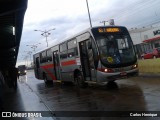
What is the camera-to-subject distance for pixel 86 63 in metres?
16.5

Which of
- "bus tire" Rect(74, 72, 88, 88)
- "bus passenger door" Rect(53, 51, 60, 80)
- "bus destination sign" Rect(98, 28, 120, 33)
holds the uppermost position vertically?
A: "bus destination sign" Rect(98, 28, 120, 33)

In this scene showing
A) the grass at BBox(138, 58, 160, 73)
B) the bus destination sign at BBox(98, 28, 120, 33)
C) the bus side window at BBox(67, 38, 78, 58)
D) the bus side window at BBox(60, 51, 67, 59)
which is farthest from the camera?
the grass at BBox(138, 58, 160, 73)

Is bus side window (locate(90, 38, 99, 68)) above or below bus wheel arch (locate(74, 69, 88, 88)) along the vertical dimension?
above

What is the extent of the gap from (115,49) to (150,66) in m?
6.97

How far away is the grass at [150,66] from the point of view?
65.9 feet

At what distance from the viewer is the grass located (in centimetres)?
2008

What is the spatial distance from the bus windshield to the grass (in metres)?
5.10

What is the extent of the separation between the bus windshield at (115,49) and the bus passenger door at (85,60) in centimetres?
134

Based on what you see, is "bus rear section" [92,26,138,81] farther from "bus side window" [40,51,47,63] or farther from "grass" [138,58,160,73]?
"bus side window" [40,51,47,63]

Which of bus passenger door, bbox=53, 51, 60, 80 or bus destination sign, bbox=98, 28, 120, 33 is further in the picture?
bus passenger door, bbox=53, 51, 60, 80

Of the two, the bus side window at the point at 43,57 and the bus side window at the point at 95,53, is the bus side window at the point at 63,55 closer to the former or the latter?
the bus side window at the point at 95,53

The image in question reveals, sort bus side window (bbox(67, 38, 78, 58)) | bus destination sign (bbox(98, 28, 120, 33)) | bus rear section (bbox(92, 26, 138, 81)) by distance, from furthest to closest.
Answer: bus side window (bbox(67, 38, 78, 58)), bus destination sign (bbox(98, 28, 120, 33)), bus rear section (bbox(92, 26, 138, 81))

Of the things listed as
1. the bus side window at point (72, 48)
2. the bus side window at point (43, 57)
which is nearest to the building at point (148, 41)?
the bus side window at point (43, 57)

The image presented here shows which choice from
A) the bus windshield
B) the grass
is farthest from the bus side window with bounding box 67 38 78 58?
the grass
